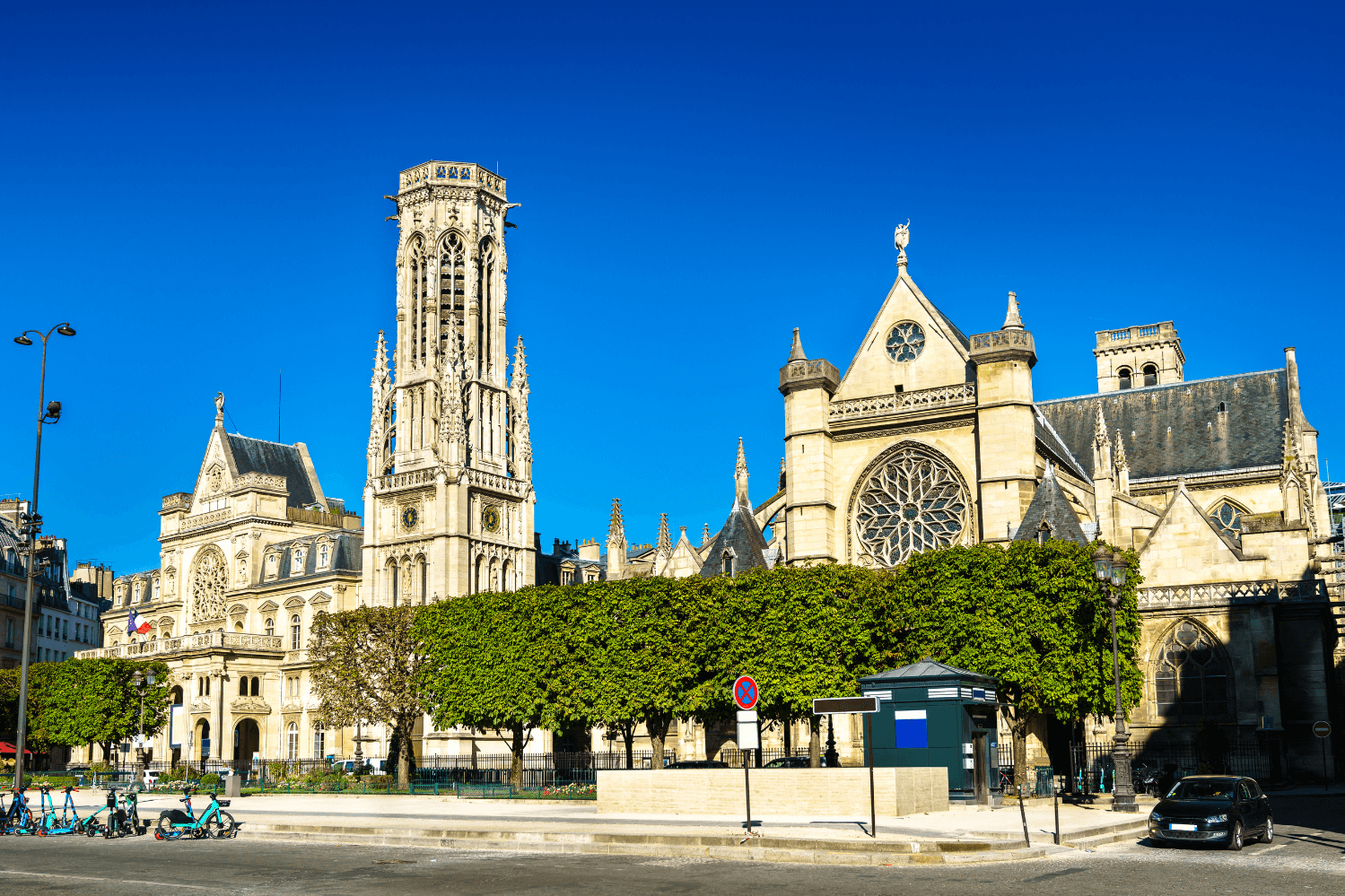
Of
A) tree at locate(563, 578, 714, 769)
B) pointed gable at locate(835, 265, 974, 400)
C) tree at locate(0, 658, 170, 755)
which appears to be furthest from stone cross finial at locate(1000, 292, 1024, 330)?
tree at locate(0, 658, 170, 755)

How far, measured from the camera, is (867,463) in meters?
48.9

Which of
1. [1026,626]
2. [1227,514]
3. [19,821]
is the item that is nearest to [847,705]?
[1026,626]

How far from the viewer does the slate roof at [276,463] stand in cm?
8388

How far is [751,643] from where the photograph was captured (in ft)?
130

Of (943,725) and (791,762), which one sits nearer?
(943,725)

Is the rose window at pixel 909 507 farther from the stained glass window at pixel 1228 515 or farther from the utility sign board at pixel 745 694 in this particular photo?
the utility sign board at pixel 745 694

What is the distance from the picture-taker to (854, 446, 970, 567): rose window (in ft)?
156

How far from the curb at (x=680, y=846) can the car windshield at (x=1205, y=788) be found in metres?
3.71

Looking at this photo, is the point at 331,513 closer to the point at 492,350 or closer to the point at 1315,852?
the point at 492,350

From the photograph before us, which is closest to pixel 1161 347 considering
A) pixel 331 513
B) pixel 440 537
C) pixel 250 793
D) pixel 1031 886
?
pixel 440 537

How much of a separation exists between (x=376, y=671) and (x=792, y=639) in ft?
56.4

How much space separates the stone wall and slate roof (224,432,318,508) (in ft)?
201

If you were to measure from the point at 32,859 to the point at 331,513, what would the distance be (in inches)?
2625

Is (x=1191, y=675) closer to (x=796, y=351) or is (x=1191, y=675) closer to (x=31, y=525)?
(x=796, y=351)
